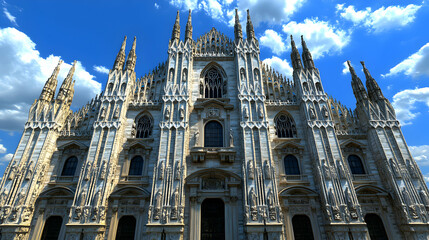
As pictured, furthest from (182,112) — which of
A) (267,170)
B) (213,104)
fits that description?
(267,170)

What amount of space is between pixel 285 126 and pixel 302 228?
973cm

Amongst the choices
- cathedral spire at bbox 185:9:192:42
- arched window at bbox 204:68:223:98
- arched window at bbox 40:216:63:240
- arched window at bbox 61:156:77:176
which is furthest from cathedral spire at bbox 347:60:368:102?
arched window at bbox 40:216:63:240

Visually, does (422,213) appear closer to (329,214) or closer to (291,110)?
(329,214)

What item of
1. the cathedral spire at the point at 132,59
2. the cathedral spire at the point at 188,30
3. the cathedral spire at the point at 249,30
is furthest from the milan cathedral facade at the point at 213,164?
the cathedral spire at the point at 188,30

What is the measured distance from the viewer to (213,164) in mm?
20250

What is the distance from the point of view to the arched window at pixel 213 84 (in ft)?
83.3

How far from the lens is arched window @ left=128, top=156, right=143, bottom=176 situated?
20484 mm

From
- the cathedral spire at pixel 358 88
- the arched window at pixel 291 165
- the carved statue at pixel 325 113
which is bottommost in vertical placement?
the arched window at pixel 291 165

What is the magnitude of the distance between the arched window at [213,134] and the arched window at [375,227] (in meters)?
14.3

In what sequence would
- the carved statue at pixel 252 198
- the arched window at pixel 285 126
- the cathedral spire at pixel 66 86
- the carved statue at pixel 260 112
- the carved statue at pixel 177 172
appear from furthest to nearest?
1. the cathedral spire at pixel 66 86
2. the arched window at pixel 285 126
3. the carved statue at pixel 260 112
4. the carved statue at pixel 177 172
5. the carved statue at pixel 252 198

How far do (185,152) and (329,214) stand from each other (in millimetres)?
13104

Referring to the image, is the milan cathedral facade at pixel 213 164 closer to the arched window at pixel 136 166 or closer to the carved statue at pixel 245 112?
the arched window at pixel 136 166

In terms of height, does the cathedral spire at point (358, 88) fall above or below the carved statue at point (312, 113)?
above

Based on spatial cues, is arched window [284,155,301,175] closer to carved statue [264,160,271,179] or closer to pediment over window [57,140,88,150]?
carved statue [264,160,271,179]
